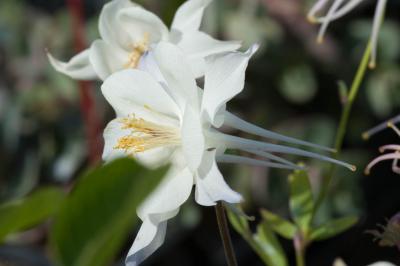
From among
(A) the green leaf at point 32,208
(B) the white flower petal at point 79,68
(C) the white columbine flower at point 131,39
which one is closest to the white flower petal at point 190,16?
(C) the white columbine flower at point 131,39

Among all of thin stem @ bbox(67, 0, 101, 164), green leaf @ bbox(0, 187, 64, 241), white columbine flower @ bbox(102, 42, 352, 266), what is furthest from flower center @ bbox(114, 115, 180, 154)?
thin stem @ bbox(67, 0, 101, 164)

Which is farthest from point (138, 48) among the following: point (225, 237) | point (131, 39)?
point (225, 237)

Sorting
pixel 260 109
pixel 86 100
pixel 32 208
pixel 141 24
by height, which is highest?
pixel 32 208

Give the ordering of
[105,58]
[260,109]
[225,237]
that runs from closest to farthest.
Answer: [225,237]
[105,58]
[260,109]

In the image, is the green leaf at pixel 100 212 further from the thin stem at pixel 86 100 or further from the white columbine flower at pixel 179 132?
the thin stem at pixel 86 100

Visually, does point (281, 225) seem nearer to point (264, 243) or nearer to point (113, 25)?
point (264, 243)

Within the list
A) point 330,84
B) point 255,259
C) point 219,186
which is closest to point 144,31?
point 219,186

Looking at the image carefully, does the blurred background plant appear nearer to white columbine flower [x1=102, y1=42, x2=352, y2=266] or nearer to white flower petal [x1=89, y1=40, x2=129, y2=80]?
white flower petal [x1=89, y1=40, x2=129, y2=80]
